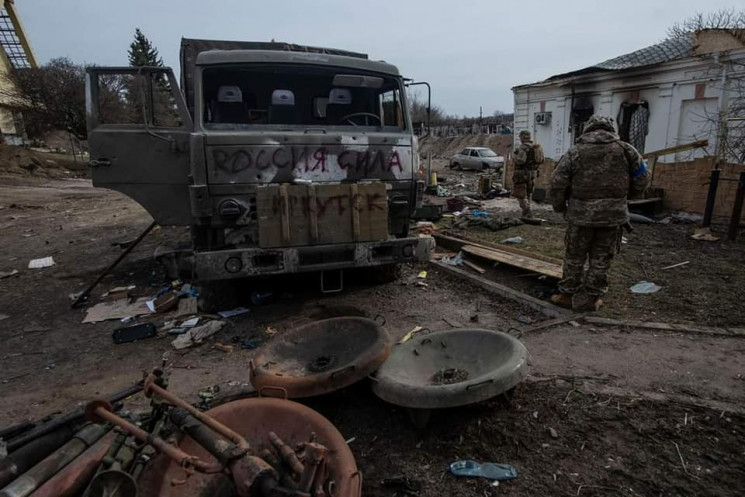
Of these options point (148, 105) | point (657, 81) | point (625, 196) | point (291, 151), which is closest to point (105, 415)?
point (291, 151)

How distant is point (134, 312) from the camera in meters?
5.07

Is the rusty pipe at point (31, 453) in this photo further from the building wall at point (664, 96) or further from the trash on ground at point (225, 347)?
the building wall at point (664, 96)

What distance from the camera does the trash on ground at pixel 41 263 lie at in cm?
705

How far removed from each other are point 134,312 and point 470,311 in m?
3.64

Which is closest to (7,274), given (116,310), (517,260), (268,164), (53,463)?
(116,310)

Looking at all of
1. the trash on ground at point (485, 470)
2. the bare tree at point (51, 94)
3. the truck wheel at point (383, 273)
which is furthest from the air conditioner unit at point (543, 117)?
the bare tree at point (51, 94)

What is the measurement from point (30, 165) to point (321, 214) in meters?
23.5

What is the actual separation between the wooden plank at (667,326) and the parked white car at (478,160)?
19.6 metres

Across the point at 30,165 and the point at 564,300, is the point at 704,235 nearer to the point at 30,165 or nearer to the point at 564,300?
the point at 564,300

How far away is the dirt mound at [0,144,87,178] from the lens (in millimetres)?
20609

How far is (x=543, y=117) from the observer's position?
1827cm

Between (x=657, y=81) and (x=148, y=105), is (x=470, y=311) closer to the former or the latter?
(x=148, y=105)

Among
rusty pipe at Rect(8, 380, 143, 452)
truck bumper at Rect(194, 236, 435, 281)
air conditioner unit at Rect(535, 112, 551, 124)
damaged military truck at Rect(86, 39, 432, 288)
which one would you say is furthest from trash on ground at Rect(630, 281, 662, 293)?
air conditioner unit at Rect(535, 112, 551, 124)

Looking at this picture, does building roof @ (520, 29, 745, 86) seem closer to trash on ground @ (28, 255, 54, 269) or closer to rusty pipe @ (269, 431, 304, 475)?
rusty pipe @ (269, 431, 304, 475)
